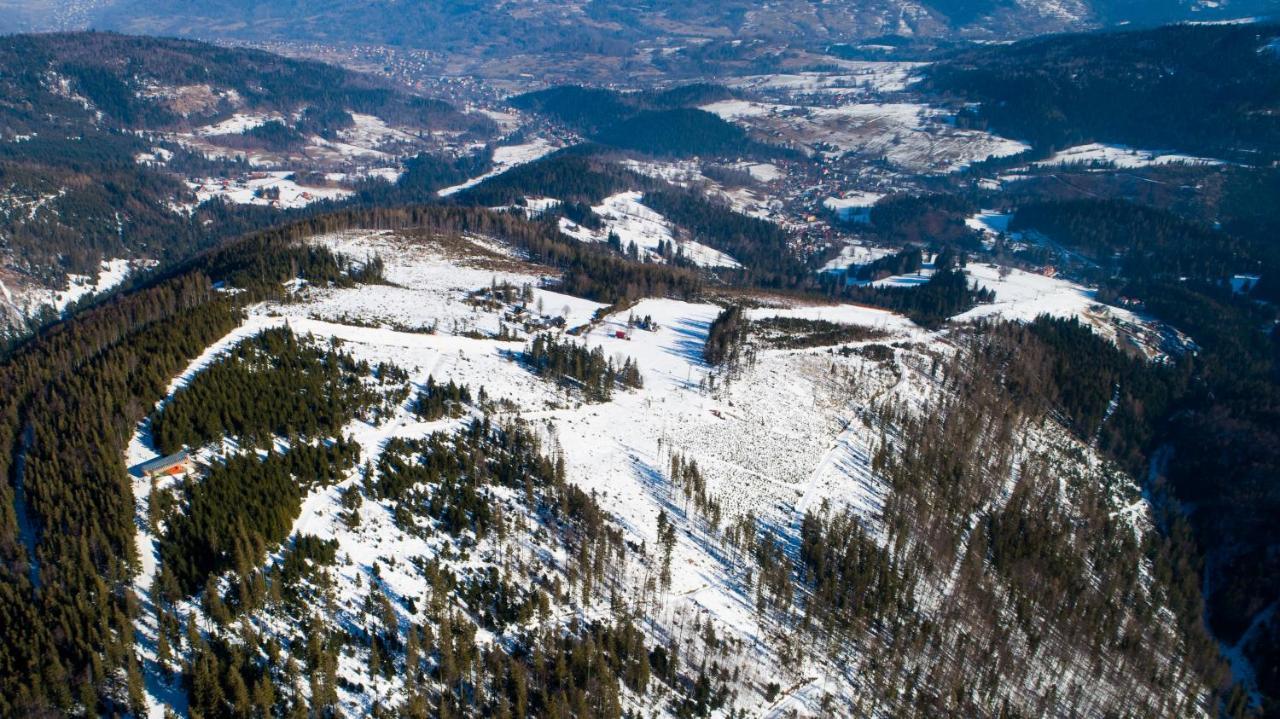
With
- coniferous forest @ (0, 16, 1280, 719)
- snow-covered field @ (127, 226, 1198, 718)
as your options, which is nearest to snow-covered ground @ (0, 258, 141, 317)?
coniferous forest @ (0, 16, 1280, 719)

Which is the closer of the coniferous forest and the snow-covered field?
the coniferous forest

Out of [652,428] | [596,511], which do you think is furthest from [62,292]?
[596,511]

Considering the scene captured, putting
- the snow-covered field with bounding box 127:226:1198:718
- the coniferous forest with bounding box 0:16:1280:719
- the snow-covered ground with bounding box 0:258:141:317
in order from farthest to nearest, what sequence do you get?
the snow-covered ground with bounding box 0:258:141:317
the snow-covered field with bounding box 127:226:1198:718
the coniferous forest with bounding box 0:16:1280:719

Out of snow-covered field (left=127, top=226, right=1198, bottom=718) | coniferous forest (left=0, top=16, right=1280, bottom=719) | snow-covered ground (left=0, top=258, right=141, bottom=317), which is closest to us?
coniferous forest (left=0, top=16, right=1280, bottom=719)

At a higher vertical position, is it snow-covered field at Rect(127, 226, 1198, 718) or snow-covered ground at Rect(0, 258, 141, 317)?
snow-covered field at Rect(127, 226, 1198, 718)

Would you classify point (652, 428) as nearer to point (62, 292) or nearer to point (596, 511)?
point (596, 511)

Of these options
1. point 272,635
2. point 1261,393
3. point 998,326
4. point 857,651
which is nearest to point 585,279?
point 998,326

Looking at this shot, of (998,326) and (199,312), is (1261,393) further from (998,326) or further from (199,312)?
(199,312)

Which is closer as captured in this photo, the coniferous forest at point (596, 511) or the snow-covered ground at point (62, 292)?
the coniferous forest at point (596, 511)

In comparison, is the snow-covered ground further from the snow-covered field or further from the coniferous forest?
the snow-covered field

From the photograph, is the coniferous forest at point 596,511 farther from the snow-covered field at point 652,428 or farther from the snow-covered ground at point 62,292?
the snow-covered ground at point 62,292

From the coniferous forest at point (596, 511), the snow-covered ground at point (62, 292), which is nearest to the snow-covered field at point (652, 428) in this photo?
the coniferous forest at point (596, 511)
